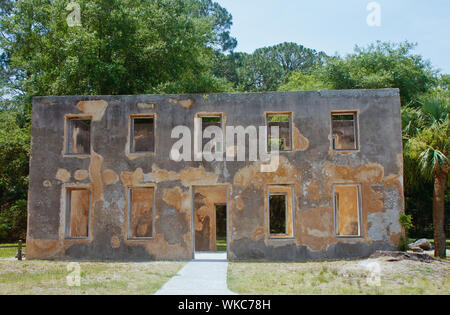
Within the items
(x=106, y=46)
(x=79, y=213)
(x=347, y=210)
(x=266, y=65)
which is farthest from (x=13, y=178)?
(x=266, y=65)

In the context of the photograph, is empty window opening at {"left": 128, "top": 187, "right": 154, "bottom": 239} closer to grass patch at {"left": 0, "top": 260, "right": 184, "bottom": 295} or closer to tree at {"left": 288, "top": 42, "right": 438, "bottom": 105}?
grass patch at {"left": 0, "top": 260, "right": 184, "bottom": 295}

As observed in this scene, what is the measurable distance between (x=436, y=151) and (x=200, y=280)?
9.17 meters

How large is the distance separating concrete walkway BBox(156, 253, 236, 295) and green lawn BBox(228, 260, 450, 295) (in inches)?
10.7

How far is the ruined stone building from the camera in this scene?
15.6 m

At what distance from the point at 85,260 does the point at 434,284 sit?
34.2ft

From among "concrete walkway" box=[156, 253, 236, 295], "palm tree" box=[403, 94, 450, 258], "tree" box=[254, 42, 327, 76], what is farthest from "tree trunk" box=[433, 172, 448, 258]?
"tree" box=[254, 42, 327, 76]

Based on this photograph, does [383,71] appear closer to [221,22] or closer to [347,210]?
[347,210]

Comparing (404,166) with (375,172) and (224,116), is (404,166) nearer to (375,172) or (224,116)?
(375,172)

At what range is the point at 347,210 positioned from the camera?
890 inches

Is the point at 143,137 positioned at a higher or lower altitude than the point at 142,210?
higher

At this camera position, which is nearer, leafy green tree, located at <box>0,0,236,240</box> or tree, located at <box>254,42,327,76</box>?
leafy green tree, located at <box>0,0,236,240</box>

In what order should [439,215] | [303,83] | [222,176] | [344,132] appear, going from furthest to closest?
[303,83], [344,132], [439,215], [222,176]

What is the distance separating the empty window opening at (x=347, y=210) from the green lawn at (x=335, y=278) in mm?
8381
